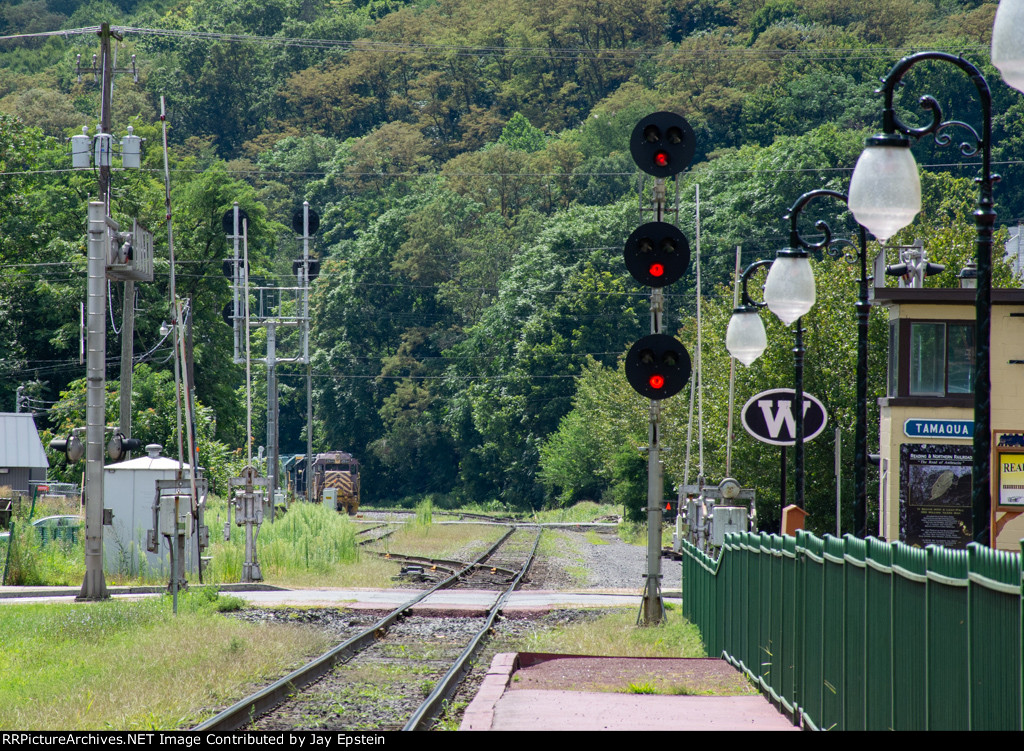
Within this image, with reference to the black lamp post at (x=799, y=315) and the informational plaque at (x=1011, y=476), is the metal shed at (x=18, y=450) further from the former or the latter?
the black lamp post at (x=799, y=315)

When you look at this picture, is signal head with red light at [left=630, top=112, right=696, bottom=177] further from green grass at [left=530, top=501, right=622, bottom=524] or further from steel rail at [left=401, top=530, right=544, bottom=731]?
green grass at [left=530, top=501, right=622, bottom=524]

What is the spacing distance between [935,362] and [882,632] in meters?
17.2

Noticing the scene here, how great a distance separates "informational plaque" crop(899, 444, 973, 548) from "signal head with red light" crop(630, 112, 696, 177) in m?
8.60

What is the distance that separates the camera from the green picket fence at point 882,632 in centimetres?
548

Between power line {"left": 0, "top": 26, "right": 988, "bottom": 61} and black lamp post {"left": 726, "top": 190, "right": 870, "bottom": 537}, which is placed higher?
power line {"left": 0, "top": 26, "right": 988, "bottom": 61}

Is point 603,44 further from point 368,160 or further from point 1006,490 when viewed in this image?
point 1006,490

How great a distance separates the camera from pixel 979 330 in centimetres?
913

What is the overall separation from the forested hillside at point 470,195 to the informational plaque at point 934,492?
12785 millimetres

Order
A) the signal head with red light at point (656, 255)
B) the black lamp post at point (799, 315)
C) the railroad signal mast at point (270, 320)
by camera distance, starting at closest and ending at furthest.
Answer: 1. the black lamp post at point (799, 315)
2. the signal head with red light at point (656, 255)
3. the railroad signal mast at point (270, 320)

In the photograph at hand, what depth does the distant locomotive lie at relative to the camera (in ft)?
219

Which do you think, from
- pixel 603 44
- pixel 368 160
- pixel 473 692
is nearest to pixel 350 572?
pixel 473 692

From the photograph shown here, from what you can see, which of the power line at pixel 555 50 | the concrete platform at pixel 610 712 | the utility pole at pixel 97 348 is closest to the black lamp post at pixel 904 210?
the concrete platform at pixel 610 712

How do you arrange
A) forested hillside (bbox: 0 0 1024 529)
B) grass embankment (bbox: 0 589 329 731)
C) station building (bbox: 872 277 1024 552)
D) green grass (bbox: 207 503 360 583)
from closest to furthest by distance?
1. grass embankment (bbox: 0 589 329 731)
2. station building (bbox: 872 277 1024 552)
3. green grass (bbox: 207 503 360 583)
4. forested hillside (bbox: 0 0 1024 529)

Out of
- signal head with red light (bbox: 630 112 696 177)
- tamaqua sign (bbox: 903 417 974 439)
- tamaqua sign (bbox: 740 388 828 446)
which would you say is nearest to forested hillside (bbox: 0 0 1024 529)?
tamaqua sign (bbox: 903 417 974 439)
